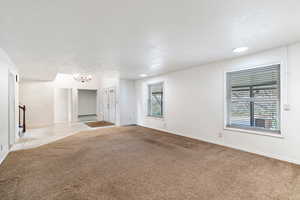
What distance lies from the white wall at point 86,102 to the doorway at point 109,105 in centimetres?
282

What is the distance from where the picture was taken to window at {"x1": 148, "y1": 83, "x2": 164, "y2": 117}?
6.11 metres

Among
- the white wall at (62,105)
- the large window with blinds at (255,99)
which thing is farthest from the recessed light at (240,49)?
the white wall at (62,105)

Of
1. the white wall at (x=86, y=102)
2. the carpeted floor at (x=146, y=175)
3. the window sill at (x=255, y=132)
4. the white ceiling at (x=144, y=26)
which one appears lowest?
the carpeted floor at (x=146, y=175)

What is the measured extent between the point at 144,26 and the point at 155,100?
4.52 m

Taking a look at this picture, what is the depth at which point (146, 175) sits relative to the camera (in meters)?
2.33

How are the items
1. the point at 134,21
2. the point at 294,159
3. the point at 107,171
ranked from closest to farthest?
the point at 134,21 < the point at 107,171 < the point at 294,159

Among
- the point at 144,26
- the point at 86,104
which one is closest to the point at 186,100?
the point at 144,26

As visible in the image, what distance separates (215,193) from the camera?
1.88 metres

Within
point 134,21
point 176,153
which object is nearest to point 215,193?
point 176,153

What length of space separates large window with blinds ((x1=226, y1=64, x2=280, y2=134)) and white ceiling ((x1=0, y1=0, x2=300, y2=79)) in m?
0.66

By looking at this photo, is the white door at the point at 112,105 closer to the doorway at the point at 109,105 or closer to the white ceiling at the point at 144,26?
the doorway at the point at 109,105

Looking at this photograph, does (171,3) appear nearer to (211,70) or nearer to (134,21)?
(134,21)

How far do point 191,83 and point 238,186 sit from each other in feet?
10.4

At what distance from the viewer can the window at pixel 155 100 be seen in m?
6.11
